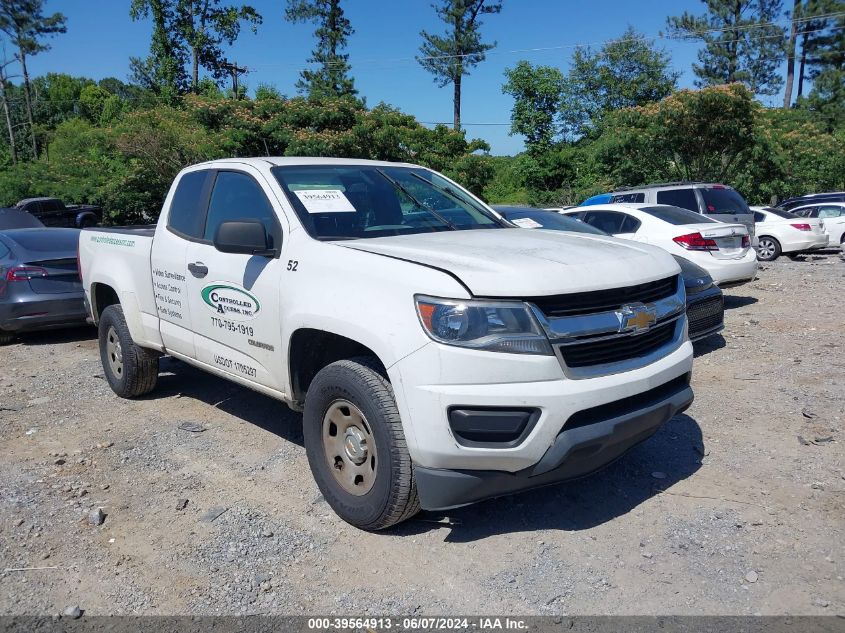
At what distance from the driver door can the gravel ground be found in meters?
0.74

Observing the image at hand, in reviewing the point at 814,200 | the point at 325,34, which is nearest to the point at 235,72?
the point at 325,34

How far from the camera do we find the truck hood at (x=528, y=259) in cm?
304

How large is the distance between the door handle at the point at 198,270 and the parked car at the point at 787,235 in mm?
15481

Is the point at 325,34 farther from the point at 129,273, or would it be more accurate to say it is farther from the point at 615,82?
the point at 129,273

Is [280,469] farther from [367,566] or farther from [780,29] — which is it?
[780,29]

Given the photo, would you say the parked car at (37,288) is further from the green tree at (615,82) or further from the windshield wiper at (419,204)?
the green tree at (615,82)

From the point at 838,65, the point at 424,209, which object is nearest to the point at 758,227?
the point at 424,209

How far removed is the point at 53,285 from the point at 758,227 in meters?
15.7

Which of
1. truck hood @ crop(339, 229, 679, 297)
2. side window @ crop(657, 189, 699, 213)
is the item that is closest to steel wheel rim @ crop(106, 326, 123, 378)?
truck hood @ crop(339, 229, 679, 297)

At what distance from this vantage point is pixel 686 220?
9.60 meters

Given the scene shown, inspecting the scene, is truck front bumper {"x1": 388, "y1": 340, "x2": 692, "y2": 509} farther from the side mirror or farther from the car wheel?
the car wheel

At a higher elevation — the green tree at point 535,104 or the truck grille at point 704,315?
the green tree at point 535,104

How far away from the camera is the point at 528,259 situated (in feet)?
10.7

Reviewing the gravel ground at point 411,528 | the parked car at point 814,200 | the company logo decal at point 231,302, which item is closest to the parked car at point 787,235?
the parked car at point 814,200
